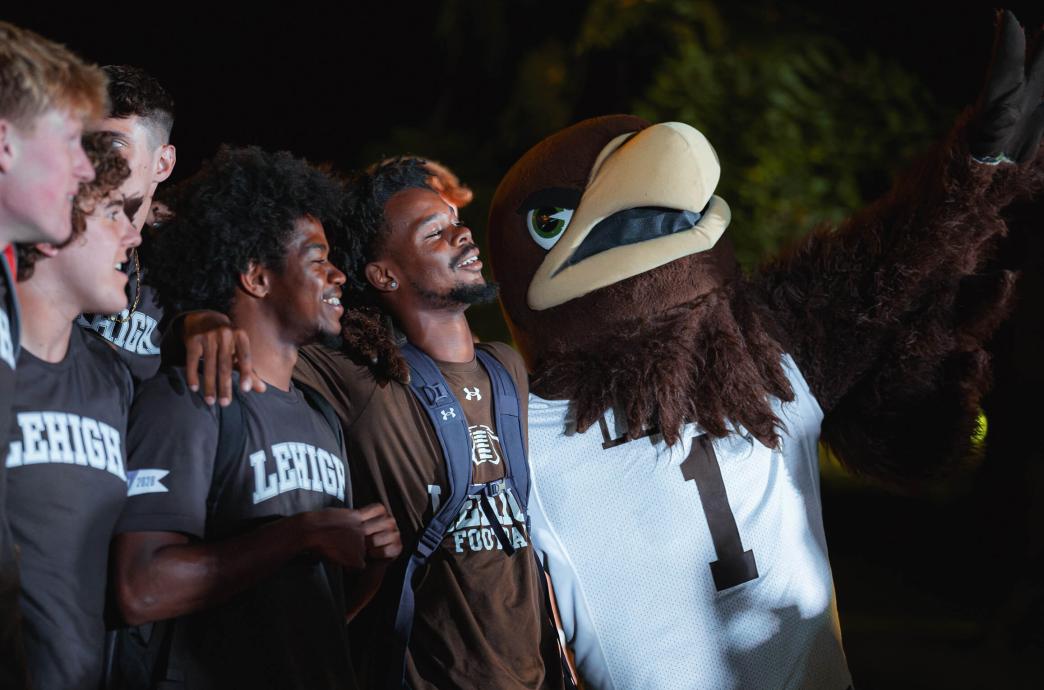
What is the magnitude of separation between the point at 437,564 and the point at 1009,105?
5.74ft

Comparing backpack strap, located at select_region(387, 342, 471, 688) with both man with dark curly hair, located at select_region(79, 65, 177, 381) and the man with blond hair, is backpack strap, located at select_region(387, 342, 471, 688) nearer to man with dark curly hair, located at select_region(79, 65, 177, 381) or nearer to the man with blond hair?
man with dark curly hair, located at select_region(79, 65, 177, 381)

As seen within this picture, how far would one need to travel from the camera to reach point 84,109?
1.94 metres

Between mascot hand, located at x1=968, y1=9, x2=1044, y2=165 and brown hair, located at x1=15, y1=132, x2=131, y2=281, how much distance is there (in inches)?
78.1

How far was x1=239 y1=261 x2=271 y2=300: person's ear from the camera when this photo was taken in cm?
252

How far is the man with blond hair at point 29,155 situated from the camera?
1.81m

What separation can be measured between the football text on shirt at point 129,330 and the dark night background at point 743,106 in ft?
9.26

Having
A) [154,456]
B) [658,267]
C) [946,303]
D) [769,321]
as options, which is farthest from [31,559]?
[946,303]

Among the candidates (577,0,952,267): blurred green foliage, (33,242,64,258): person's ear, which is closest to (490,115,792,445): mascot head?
(33,242,64,258): person's ear

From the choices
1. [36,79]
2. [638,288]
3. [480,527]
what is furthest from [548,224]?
[36,79]

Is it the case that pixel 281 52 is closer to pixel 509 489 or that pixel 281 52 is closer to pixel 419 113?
pixel 419 113

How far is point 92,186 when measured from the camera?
2.11 meters

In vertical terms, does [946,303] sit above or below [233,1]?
below

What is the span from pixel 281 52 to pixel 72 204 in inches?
231

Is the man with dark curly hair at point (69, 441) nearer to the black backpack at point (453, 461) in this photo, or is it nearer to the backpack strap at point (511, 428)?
the black backpack at point (453, 461)
